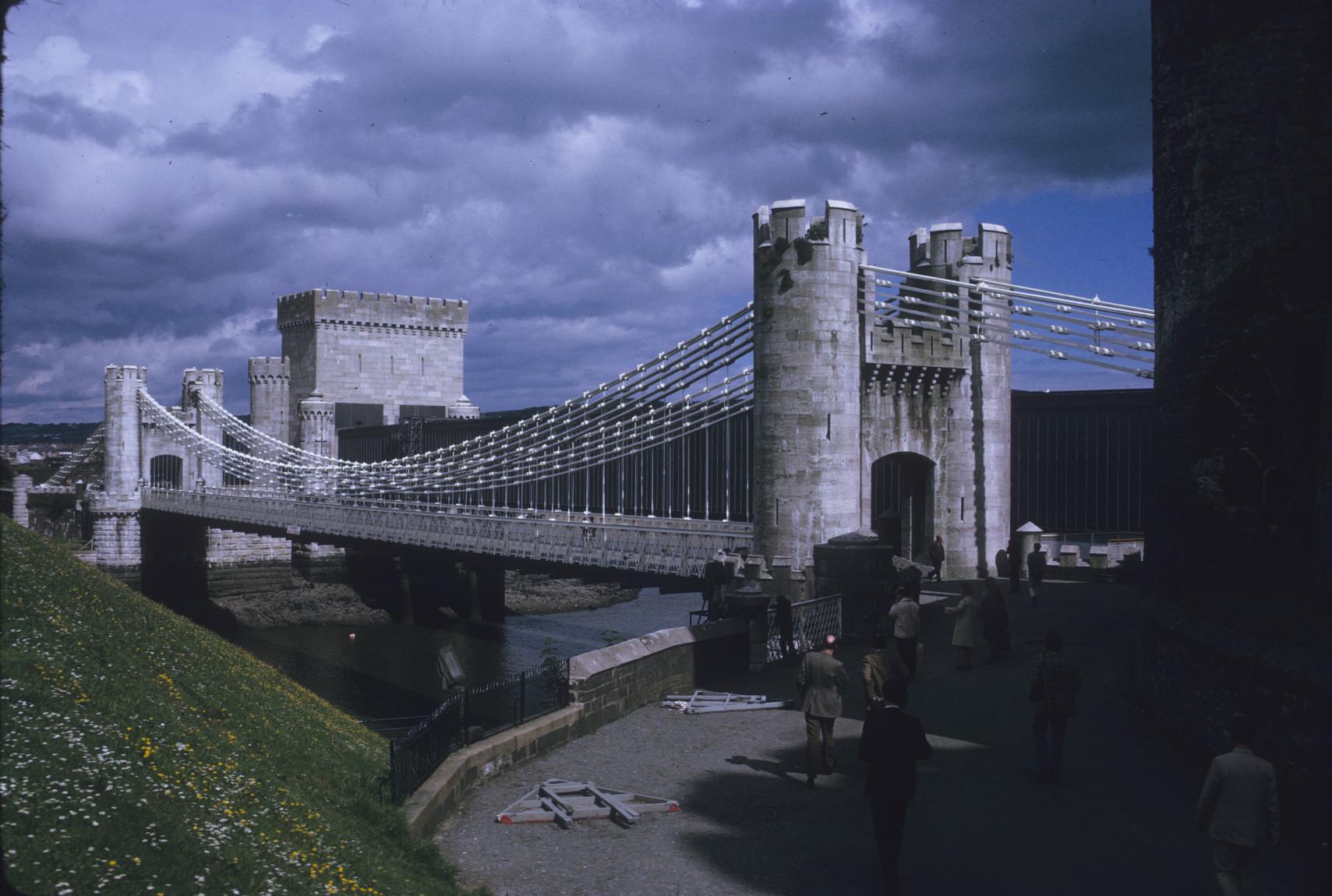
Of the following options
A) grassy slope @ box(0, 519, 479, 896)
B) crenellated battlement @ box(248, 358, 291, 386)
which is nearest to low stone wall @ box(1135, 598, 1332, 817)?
grassy slope @ box(0, 519, 479, 896)

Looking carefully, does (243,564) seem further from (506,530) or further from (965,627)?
(965,627)

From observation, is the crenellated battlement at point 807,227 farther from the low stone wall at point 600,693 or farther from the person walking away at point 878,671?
the person walking away at point 878,671

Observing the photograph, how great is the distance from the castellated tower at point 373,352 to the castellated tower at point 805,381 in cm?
4633

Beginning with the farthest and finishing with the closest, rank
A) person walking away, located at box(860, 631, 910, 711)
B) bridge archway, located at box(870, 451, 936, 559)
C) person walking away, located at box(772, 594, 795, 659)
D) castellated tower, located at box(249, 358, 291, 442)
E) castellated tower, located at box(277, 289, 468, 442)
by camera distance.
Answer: castellated tower, located at box(277, 289, 468, 442)
castellated tower, located at box(249, 358, 291, 442)
bridge archway, located at box(870, 451, 936, 559)
person walking away, located at box(772, 594, 795, 659)
person walking away, located at box(860, 631, 910, 711)

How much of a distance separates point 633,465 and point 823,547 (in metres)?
19.6

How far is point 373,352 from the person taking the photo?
69.2 meters

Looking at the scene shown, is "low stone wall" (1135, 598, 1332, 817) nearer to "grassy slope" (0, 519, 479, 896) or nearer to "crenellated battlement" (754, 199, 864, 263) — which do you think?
"grassy slope" (0, 519, 479, 896)

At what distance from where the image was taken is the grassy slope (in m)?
6.03

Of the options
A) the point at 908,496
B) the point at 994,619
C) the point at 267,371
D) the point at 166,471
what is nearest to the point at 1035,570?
the point at 908,496

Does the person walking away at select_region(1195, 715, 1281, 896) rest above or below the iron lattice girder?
below

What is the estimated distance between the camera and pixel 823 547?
60.1 ft

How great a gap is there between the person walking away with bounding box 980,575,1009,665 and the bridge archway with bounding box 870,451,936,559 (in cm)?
882

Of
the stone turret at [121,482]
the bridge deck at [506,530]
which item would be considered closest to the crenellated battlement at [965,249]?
the bridge deck at [506,530]

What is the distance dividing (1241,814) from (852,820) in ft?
10.5
